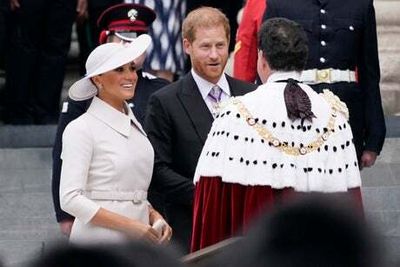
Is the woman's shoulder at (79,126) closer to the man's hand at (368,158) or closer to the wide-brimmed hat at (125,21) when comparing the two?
the wide-brimmed hat at (125,21)

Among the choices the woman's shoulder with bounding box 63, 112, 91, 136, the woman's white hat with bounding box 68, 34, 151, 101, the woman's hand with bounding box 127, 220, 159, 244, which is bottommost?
the woman's hand with bounding box 127, 220, 159, 244

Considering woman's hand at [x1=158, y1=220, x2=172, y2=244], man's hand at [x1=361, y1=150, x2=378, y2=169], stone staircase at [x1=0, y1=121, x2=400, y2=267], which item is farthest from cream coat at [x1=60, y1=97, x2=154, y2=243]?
stone staircase at [x1=0, y1=121, x2=400, y2=267]

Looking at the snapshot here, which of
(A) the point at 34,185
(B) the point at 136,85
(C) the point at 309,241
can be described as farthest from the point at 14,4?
(C) the point at 309,241

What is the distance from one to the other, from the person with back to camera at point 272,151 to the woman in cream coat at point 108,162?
1.07 feet

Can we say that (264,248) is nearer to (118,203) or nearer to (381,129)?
(118,203)

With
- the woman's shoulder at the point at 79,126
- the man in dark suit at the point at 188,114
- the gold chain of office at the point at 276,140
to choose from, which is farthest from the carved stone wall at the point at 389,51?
the gold chain of office at the point at 276,140

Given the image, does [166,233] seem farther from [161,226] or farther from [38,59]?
[38,59]

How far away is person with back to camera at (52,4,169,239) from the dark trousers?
2.79 m

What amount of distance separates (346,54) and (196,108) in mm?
1027

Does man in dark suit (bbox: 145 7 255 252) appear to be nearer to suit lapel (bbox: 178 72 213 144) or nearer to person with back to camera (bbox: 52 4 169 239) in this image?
suit lapel (bbox: 178 72 213 144)

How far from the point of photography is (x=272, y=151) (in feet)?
20.2

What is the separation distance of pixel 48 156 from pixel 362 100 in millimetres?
3026

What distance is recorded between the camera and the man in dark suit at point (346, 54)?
25.2ft

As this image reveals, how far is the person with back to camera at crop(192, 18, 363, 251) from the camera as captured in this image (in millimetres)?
6133
